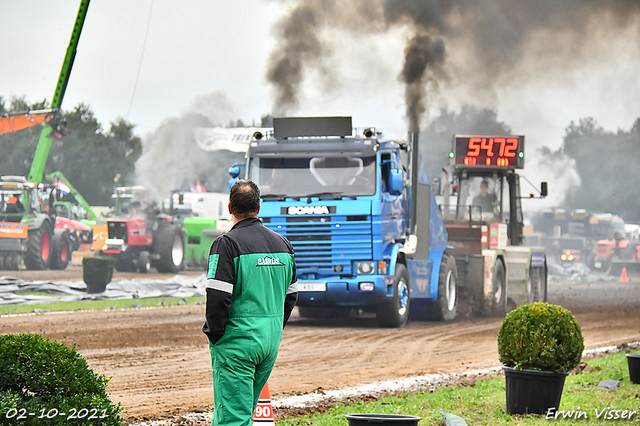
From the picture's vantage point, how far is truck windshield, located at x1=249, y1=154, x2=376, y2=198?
1496cm

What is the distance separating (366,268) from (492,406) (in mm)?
7276

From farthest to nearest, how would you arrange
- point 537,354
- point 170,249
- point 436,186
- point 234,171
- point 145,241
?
point 170,249, point 145,241, point 436,186, point 234,171, point 537,354

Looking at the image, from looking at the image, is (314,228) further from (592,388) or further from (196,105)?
(196,105)

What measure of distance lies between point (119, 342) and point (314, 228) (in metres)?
3.78

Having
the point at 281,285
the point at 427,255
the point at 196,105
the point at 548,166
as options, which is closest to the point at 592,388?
the point at 281,285

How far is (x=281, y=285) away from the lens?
4.64m

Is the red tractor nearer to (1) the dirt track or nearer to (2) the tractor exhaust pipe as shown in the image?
(1) the dirt track

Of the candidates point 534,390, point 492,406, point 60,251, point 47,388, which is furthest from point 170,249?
point 47,388

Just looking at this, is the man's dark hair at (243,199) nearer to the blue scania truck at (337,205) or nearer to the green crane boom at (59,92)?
the blue scania truck at (337,205)

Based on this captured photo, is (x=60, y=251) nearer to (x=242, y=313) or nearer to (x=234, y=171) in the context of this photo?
(x=234, y=171)

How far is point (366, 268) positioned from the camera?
15.0 metres

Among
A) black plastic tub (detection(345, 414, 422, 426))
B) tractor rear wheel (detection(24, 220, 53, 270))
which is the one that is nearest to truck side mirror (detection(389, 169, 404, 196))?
black plastic tub (detection(345, 414, 422, 426))

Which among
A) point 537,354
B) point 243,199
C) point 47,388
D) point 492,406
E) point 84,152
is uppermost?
point 84,152

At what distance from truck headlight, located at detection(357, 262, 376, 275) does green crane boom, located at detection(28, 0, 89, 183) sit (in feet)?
Answer: 45.8
